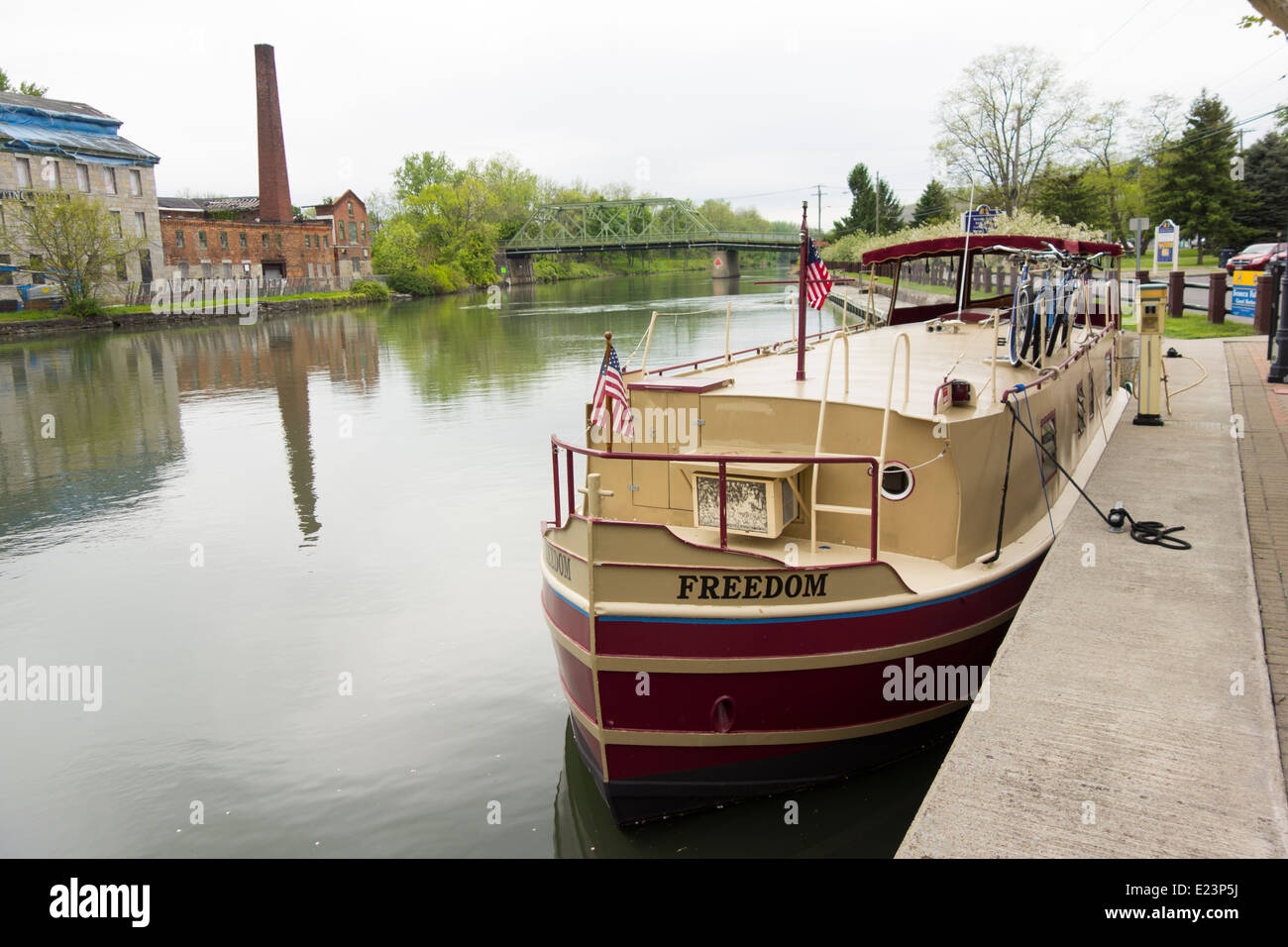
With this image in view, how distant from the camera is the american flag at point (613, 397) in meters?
7.83

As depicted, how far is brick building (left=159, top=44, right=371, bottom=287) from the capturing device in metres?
74.8

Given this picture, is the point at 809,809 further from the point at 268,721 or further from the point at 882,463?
the point at 268,721

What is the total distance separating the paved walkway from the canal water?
2847 mm

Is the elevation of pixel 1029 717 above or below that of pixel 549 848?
above

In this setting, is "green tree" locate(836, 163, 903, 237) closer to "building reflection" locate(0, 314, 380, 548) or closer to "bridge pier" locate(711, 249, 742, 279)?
"bridge pier" locate(711, 249, 742, 279)

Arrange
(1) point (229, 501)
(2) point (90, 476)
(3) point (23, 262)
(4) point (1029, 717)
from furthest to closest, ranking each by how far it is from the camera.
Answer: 1. (3) point (23, 262)
2. (2) point (90, 476)
3. (1) point (229, 501)
4. (4) point (1029, 717)

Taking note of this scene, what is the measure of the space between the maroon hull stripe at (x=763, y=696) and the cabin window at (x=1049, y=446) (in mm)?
3357

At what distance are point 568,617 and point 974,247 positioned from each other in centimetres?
702

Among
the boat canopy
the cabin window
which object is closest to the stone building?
the boat canopy

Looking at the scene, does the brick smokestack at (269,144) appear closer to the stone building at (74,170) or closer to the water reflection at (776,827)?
the stone building at (74,170)

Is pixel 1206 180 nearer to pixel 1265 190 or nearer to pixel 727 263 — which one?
pixel 1265 190

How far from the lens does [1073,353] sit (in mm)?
11391

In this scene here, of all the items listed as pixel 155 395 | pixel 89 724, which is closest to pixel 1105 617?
pixel 89 724

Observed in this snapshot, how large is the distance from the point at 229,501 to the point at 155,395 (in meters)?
16.2
